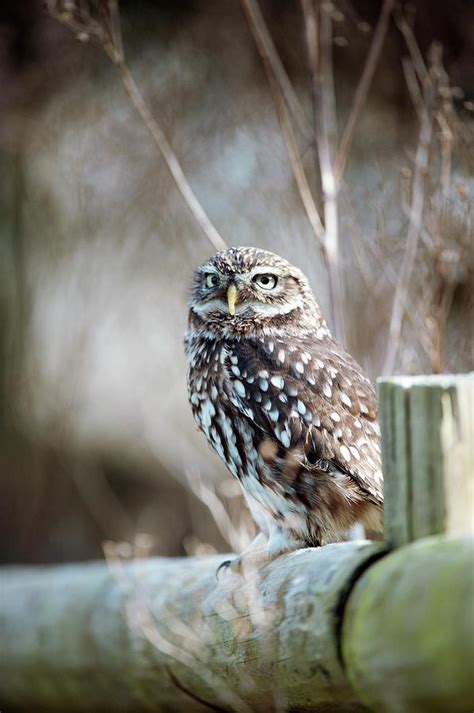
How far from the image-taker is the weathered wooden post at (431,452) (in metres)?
1.48

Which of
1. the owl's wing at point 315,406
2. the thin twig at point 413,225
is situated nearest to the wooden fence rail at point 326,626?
the owl's wing at point 315,406

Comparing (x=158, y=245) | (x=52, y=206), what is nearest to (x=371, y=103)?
(x=158, y=245)

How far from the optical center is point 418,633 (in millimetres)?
1309

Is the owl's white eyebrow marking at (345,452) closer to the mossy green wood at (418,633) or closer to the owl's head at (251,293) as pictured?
the owl's head at (251,293)

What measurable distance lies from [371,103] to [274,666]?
432 centimetres

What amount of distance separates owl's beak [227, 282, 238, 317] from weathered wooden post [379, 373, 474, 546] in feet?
3.96

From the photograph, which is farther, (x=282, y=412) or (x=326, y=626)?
(x=282, y=412)

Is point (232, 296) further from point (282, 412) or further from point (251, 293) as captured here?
point (282, 412)

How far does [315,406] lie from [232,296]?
37 centimetres

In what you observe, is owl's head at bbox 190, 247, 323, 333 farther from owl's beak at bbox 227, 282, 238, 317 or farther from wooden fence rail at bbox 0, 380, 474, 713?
wooden fence rail at bbox 0, 380, 474, 713

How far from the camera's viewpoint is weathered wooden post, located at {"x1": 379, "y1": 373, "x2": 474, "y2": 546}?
4.85 ft

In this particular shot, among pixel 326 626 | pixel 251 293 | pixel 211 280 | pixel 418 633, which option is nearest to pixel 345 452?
pixel 251 293

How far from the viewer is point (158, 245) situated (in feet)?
19.7

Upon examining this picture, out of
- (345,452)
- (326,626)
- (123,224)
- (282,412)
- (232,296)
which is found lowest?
(326,626)
